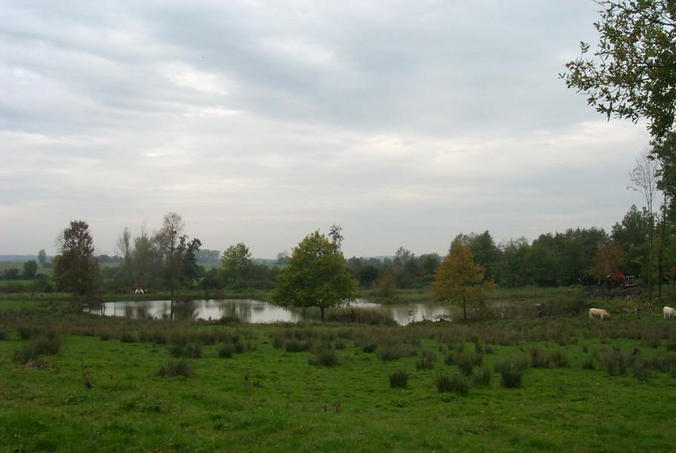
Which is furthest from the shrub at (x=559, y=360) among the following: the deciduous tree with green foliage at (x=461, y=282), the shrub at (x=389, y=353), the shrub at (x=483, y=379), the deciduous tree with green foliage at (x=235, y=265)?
the deciduous tree with green foliage at (x=235, y=265)

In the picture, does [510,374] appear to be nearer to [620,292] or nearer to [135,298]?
[620,292]

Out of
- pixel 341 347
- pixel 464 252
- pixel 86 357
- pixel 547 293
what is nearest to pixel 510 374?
pixel 341 347

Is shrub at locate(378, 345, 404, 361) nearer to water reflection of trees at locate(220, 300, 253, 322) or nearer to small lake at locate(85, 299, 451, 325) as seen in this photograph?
small lake at locate(85, 299, 451, 325)

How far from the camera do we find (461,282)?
41.1m

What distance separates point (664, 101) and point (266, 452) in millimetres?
8365

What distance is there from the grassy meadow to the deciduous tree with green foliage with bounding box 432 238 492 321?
21027mm

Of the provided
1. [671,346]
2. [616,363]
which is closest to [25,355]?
[616,363]

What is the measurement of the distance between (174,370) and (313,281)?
31.7 m

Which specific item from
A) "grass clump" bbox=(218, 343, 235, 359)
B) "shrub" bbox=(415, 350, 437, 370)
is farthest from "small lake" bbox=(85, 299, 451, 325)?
"shrub" bbox=(415, 350, 437, 370)

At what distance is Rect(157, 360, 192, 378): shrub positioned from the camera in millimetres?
12898


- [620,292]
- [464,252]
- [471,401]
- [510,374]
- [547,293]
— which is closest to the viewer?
[471,401]

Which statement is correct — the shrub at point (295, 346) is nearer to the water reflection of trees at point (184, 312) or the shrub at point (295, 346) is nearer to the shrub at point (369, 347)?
the shrub at point (369, 347)

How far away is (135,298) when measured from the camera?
7594cm

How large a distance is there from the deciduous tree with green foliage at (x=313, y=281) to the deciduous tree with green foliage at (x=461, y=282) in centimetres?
784
